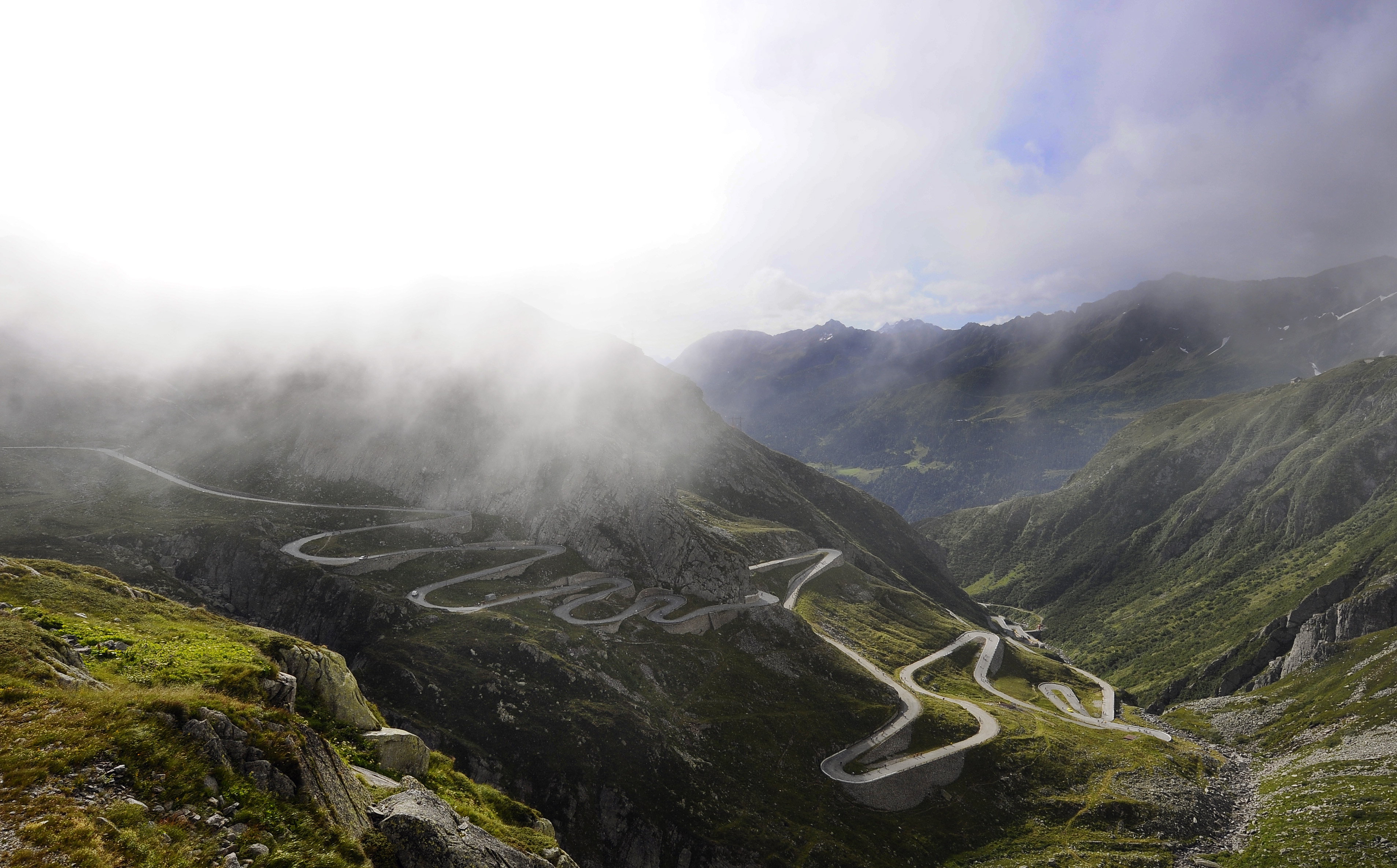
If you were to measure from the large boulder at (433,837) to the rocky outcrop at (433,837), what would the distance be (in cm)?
2

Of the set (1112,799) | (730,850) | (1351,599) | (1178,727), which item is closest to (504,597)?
(730,850)

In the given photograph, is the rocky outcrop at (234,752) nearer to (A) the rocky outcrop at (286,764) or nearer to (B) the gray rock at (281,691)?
(A) the rocky outcrop at (286,764)

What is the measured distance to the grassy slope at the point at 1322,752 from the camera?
69.3m

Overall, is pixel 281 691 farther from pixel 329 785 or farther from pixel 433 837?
pixel 433 837

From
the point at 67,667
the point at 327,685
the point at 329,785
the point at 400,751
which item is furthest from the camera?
the point at 327,685

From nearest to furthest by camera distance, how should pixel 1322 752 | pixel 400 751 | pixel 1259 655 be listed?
pixel 400 751, pixel 1322 752, pixel 1259 655

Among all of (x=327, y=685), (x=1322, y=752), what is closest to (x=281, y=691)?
(x=327, y=685)

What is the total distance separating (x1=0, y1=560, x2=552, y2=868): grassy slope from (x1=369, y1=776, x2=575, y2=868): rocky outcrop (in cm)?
243

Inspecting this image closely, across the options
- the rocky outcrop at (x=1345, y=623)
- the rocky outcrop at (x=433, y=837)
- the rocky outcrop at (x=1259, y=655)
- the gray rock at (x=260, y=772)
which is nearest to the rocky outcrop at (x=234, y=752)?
the gray rock at (x=260, y=772)

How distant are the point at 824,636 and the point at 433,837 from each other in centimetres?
10286

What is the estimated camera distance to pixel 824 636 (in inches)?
4471

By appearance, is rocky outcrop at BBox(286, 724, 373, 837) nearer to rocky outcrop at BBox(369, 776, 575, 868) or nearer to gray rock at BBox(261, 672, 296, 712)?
rocky outcrop at BBox(369, 776, 575, 868)

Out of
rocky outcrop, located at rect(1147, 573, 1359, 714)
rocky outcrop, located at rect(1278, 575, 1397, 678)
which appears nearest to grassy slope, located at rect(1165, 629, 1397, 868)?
rocky outcrop, located at rect(1278, 575, 1397, 678)

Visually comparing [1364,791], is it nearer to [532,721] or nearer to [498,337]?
[532,721]
